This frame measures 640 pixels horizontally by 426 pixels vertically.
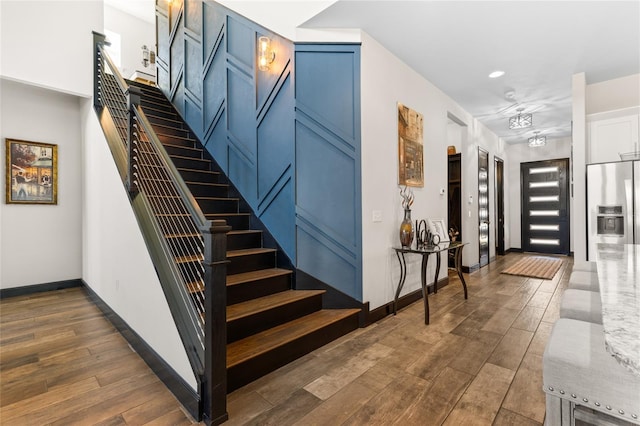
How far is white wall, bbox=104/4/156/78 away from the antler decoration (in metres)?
7.00

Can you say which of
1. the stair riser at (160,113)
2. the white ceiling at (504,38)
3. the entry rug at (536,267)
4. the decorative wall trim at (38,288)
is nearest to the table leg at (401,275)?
the white ceiling at (504,38)

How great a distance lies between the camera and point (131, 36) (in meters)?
7.27

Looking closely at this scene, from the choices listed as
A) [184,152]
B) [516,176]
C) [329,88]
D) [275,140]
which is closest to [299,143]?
[275,140]

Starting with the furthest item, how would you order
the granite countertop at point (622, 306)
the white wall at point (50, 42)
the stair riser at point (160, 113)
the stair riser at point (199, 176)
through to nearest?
the stair riser at point (160, 113) < the stair riser at point (199, 176) < the white wall at point (50, 42) < the granite countertop at point (622, 306)

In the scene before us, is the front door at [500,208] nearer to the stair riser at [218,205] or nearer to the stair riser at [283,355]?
the stair riser at [283,355]

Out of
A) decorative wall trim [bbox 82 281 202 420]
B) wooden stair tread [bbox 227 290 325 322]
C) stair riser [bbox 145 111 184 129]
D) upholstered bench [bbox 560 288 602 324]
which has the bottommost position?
decorative wall trim [bbox 82 281 202 420]

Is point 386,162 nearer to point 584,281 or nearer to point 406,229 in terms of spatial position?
point 406,229

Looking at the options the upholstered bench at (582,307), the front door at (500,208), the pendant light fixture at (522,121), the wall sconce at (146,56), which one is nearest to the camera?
the upholstered bench at (582,307)

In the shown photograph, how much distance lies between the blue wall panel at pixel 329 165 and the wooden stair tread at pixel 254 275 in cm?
26

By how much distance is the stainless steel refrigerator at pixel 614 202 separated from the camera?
12.0ft

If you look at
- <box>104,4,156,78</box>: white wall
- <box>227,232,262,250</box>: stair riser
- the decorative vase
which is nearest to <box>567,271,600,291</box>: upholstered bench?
the decorative vase

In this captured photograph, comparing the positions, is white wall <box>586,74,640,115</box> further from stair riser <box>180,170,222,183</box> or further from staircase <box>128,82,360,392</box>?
stair riser <box>180,170,222,183</box>

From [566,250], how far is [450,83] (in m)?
6.17

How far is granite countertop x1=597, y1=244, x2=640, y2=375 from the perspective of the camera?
68 cm
